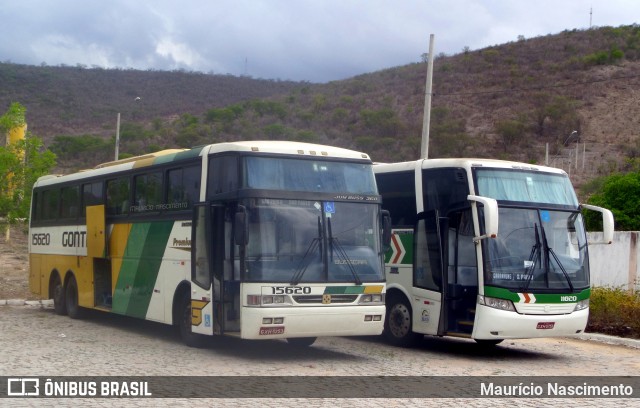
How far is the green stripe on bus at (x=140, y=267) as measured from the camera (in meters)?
16.3

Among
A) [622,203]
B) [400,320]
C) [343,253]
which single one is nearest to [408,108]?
[622,203]

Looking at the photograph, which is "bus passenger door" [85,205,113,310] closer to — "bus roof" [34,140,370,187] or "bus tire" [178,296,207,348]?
"bus roof" [34,140,370,187]

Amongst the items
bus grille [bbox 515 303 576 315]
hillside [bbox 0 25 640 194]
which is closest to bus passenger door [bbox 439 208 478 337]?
bus grille [bbox 515 303 576 315]

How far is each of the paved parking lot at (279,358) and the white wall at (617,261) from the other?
3.77 meters

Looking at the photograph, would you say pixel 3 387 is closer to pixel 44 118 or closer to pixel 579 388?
pixel 579 388

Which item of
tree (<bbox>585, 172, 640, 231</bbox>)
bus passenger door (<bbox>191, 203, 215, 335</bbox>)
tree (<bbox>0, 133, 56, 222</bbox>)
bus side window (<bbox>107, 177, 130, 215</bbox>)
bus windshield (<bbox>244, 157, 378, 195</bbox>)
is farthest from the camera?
tree (<bbox>585, 172, 640, 231</bbox>)

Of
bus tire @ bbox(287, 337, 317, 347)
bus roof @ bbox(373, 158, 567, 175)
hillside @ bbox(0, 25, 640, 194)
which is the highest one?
hillside @ bbox(0, 25, 640, 194)

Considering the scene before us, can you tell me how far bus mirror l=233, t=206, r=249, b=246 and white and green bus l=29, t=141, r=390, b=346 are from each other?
0.6 inches

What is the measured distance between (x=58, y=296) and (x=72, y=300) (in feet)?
2.87

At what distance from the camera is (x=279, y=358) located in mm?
14281

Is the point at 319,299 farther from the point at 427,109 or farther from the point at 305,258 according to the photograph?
the point at 427,109

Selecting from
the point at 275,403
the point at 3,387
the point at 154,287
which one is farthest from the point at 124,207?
the point at 275,403

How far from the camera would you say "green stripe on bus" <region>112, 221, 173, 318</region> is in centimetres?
1633

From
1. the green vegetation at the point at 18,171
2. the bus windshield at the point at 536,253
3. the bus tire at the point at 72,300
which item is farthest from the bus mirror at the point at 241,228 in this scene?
the green vegetation at the point at 18,171
